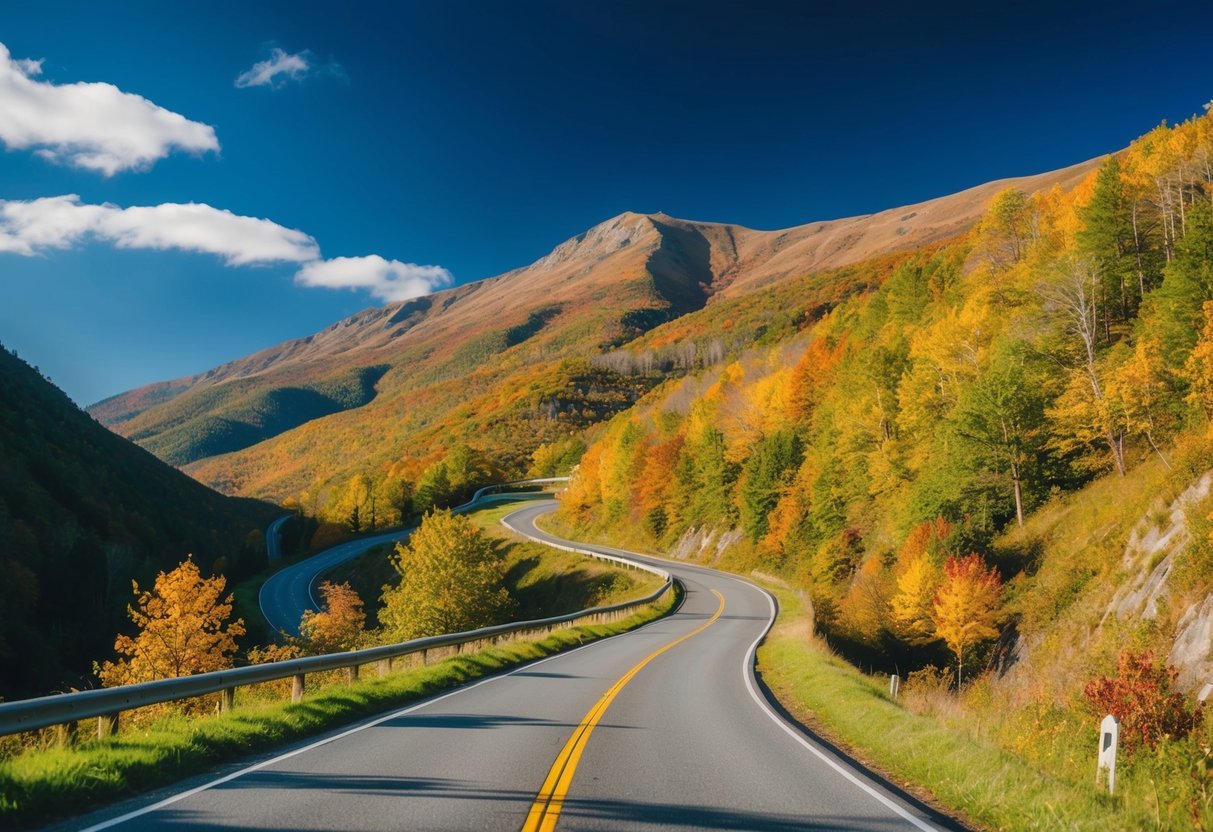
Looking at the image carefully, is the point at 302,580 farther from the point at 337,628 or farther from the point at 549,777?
the point at 549,777

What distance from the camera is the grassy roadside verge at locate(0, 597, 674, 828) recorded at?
571 cm

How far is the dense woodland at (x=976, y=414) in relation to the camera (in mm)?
31203

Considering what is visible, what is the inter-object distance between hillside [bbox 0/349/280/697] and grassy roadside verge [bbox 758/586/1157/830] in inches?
1634

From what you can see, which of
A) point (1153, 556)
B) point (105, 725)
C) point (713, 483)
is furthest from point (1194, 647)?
point (713, 483)

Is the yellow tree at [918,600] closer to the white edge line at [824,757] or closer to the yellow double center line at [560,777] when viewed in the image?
the white edge line at [824,757]

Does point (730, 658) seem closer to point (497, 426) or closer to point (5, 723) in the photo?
point (5, 723)

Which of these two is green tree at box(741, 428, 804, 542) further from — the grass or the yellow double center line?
the yellow double center line

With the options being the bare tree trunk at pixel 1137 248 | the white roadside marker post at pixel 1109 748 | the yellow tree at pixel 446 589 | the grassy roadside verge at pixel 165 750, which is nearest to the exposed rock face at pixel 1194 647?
the white roadside marker post at pixel 1109 748

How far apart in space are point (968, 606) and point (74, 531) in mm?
67424

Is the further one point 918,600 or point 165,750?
point 918,600

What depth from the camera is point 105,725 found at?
25.3 feet

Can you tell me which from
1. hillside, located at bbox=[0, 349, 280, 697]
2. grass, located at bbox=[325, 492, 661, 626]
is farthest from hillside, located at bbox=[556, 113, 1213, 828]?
hillside, located at bbox=[0, 349, 280, 697]

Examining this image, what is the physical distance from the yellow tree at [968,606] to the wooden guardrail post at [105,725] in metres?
31.6

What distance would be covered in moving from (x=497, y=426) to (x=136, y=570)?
348 feet
